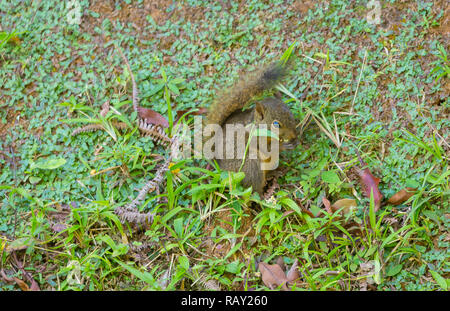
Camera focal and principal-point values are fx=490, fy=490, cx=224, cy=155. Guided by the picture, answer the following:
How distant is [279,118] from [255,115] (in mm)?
183

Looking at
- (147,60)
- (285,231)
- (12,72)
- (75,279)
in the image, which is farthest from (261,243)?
(12,72)

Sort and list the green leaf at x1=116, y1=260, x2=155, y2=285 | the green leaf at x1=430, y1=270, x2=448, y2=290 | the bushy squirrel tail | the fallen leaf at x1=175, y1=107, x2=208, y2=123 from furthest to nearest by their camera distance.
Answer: the fallen leaf at x1=175, y1=107, x2=208, y2=123, the bushy squirrel tail, the green leaf at x1=116, y1=260, x2=155, y2=285, the green leaf at x1=430, y1=270, x2=448, y2=290

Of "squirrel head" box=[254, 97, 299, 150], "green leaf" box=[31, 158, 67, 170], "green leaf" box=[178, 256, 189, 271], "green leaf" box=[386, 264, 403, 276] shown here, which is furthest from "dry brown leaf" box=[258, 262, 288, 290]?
"green leaf" box=[31, 158, 67, 170]

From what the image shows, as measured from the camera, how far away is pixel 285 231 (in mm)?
3598

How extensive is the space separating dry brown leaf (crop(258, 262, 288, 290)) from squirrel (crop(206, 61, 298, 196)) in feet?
1.91

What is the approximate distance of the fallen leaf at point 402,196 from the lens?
3486 millimetres

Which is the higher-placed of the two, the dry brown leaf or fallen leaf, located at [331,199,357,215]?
fallen leaf, located at [331,199,357,215]

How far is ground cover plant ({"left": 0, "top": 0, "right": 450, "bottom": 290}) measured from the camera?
11.4 ft

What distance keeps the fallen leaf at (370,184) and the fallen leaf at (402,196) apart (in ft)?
0.30

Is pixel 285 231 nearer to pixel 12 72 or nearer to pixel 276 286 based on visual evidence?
pixel 276 286

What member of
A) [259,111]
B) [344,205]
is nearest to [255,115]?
[259,111]

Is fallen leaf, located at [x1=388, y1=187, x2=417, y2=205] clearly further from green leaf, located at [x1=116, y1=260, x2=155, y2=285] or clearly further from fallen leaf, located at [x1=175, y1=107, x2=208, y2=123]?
green leaf, located at [x1=116, y1=260, x2=155, y2=285]

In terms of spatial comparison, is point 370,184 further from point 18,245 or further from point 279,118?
point 18,245

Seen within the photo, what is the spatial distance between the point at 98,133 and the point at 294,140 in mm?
1675
